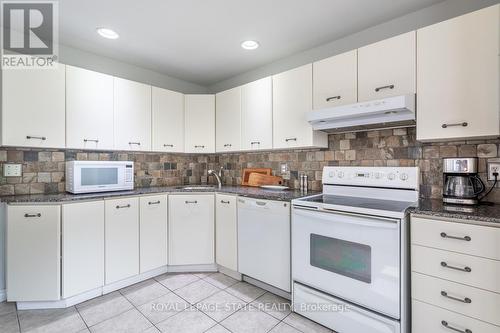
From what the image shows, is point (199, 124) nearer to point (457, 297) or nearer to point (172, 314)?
point (172, 314)

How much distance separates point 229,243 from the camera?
2.50 meters

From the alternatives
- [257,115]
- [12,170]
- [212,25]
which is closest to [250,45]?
[212,25]

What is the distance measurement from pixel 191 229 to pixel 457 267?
2163 mm

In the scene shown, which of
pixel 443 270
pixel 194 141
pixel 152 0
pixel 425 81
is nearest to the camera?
pixel 443 270

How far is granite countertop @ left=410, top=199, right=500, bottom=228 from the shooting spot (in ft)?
3.99

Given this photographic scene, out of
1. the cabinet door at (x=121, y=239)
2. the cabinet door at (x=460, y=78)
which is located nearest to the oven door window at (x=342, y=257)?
the cabinet door at (x=460, y=78)

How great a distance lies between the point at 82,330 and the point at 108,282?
1.66ft

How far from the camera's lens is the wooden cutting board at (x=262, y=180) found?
2793 millimetres

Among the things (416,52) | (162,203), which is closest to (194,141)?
(162,203)

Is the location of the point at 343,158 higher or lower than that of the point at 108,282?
higher

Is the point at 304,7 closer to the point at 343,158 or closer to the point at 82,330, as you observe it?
the point at 343,158

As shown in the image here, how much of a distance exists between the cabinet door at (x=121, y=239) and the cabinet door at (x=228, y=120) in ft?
3.85

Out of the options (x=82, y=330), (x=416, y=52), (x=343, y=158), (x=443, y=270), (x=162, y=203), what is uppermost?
(x=416, y=52)

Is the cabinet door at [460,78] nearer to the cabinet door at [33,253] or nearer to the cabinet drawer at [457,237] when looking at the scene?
the cabinet drawer at [457,237]
